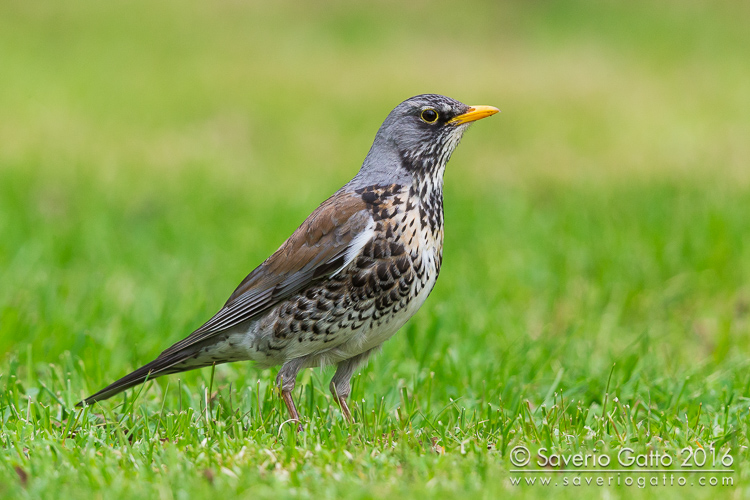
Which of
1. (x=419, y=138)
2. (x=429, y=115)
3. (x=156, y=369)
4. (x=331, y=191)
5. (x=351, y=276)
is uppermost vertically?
(x=429, y=115)

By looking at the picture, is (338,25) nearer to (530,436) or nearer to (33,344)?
(33,344)

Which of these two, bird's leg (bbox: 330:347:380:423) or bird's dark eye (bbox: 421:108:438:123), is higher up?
bird's dark eye (bbox: 421:108:438:123)

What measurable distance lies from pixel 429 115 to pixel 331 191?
536 centimetres

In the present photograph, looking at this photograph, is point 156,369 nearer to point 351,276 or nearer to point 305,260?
point 305,260

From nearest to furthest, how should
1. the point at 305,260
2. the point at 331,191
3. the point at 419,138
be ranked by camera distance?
the point at 305,260 → the point at 419,138 → the point at 331,191

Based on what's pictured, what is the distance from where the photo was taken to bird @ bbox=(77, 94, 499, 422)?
170 inches

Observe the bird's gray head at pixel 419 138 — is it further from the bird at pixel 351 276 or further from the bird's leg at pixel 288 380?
the bird's leg at pixel 288 380

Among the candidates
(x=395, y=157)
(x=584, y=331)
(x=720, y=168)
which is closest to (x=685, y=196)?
(x=720, y=168)

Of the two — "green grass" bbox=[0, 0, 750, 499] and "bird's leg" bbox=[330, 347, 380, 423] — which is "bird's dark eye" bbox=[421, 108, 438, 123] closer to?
"bird's leg" bbox=[330, 347, 380, 423]

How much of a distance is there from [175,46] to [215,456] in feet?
49.4

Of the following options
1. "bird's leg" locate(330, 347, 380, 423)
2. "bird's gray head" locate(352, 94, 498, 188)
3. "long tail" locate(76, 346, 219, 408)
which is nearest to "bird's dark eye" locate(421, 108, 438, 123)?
"bird's gray head" locate(352, 94, 498, 188)

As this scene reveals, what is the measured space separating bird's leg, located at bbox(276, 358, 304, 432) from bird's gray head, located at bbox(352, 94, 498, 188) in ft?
3.36

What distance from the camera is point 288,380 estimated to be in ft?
14.9

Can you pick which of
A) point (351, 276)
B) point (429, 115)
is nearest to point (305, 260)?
point (351, 276)
